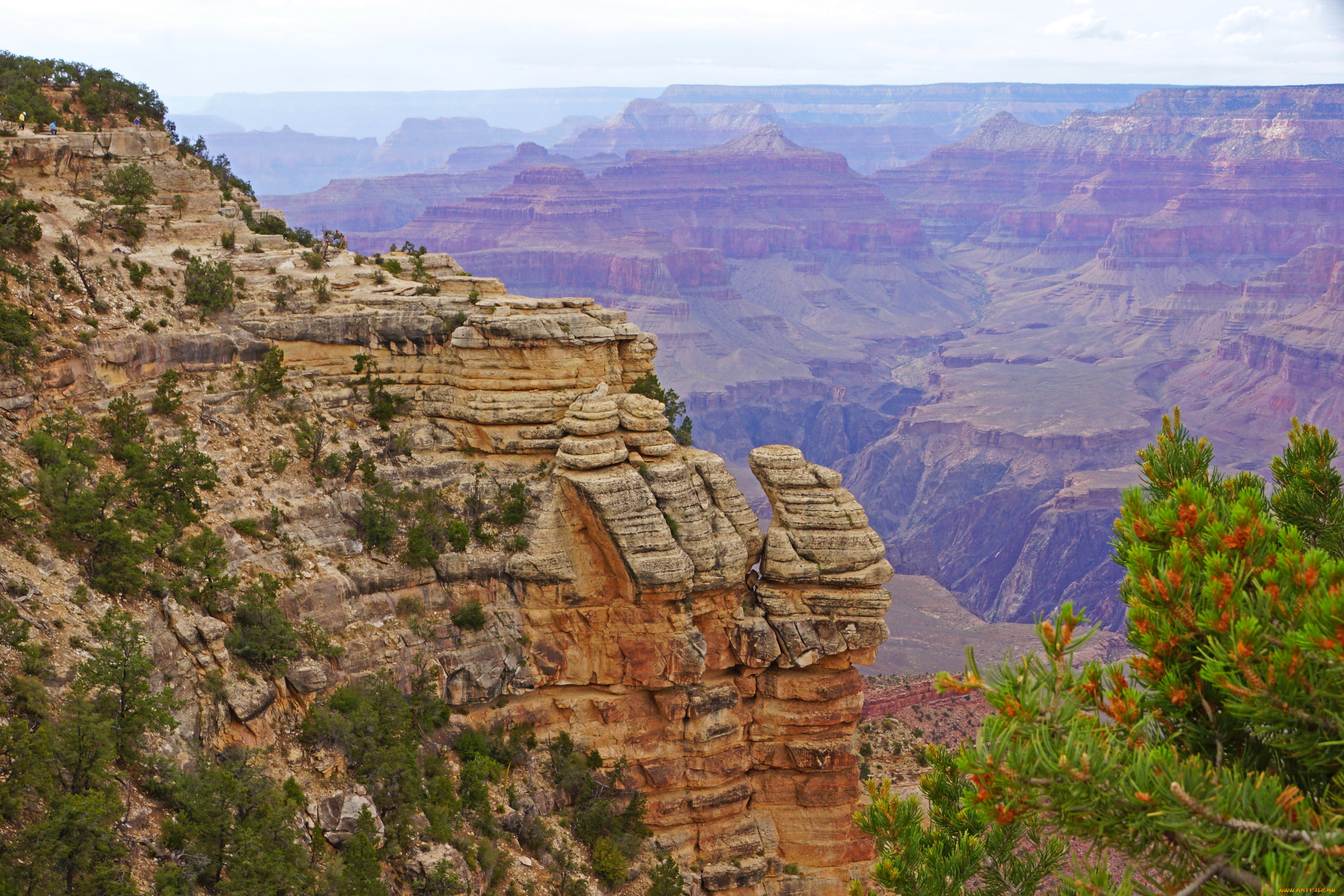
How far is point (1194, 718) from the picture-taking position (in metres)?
12.8

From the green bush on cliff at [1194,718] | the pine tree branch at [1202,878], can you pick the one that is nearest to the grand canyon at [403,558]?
the green bush on cliff at [1194,718]

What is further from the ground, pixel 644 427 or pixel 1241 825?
pixel 1241 825

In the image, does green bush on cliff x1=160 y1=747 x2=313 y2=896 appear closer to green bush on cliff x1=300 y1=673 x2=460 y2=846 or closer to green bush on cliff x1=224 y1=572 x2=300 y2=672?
green bush on cliff x1=300 y1=673 x2=460 y2=846

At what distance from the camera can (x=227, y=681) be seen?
2958 cm

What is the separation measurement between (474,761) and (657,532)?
10.3m

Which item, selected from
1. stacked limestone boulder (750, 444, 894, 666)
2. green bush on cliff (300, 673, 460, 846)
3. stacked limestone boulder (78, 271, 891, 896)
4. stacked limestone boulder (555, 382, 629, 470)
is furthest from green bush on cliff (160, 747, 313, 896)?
stacked limestone boulder (750, 444, 894, 666)

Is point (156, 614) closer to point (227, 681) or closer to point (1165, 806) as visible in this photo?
point (227, 681)

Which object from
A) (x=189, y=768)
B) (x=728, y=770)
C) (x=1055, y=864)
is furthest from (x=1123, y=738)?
(x=728, y=770)

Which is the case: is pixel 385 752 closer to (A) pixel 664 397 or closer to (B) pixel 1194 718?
(A) pixel 664 397

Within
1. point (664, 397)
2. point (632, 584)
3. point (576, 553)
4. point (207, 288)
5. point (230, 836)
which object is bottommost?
point (230, 836)

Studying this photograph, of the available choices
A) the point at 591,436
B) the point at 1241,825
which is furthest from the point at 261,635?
the point at 1241,825

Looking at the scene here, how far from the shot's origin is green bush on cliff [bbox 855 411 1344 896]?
10469mm

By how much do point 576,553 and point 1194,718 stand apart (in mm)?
29326

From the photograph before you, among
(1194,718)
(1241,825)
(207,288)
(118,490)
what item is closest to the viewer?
(1241,825)
